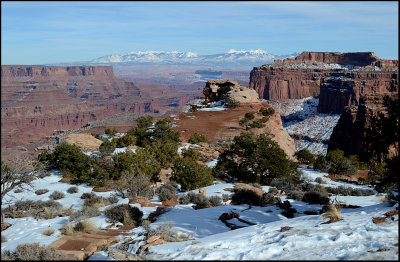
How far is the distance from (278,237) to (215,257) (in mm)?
1682

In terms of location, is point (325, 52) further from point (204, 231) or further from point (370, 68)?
point (204, 231)

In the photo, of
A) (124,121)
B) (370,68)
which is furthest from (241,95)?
(370,68)

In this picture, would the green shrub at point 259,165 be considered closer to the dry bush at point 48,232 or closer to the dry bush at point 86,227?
the dry bush at point 86,227

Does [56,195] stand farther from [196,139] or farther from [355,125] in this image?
[355,125]

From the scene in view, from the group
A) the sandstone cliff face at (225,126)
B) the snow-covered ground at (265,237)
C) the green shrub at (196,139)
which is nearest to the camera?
the snow-covered ground at (265,237)

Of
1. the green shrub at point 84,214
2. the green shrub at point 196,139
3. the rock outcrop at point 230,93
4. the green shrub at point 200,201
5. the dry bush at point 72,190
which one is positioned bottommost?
the dry bush at point 72,190

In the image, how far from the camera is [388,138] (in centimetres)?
884

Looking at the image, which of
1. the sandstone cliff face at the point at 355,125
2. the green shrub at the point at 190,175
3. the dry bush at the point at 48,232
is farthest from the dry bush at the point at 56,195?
the sandstone cliff face at the point at 355,125

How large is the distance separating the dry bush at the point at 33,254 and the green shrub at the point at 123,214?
2927mm

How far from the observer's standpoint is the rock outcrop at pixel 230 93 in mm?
41156

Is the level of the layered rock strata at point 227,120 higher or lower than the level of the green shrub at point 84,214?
higher

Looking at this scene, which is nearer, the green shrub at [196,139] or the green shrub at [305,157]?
the green shrub at [305,157]

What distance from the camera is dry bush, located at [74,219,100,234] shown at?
9.19 metres

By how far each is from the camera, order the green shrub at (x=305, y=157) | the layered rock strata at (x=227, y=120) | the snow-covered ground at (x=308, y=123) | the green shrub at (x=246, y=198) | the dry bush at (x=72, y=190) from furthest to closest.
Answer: the snow-covered ground at (x=308, y=123) < the layered rock strata at (x=227, y=120) < the green shrub at (x=305, y=157) < the dry bush at (x=72, y=190) < the green shrub at (x=246, y=198)
